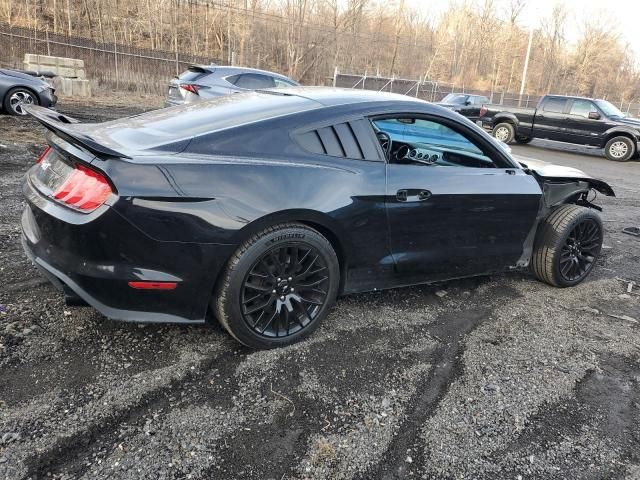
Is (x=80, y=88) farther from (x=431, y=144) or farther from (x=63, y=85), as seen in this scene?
(x=431, y=144)

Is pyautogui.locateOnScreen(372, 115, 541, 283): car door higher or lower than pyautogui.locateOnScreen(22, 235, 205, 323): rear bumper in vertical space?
higher

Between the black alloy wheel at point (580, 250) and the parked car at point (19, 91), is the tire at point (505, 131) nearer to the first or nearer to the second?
the black alloy wheel at point (580, 250)

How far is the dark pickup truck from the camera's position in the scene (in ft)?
48.1

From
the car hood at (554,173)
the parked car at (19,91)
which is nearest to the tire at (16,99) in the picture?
the parked car at (19,91)

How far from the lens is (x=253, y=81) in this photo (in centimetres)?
1171

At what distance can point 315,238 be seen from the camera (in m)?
3.02

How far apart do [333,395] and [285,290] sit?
68cm

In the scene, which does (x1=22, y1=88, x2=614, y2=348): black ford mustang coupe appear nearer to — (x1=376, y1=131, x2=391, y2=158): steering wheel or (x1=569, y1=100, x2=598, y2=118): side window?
(x1=376, y1=131, x2=391, y2=158): steering wheel

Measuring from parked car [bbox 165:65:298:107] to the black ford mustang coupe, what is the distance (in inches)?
297

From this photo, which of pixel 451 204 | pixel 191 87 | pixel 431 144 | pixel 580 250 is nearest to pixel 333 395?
pixel 451 204

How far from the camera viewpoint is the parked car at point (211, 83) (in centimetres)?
1080

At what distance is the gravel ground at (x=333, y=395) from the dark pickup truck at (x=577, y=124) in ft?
42.3

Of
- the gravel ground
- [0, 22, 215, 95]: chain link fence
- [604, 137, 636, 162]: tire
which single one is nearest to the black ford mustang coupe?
the gravel ground

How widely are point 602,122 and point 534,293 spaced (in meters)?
12.9
